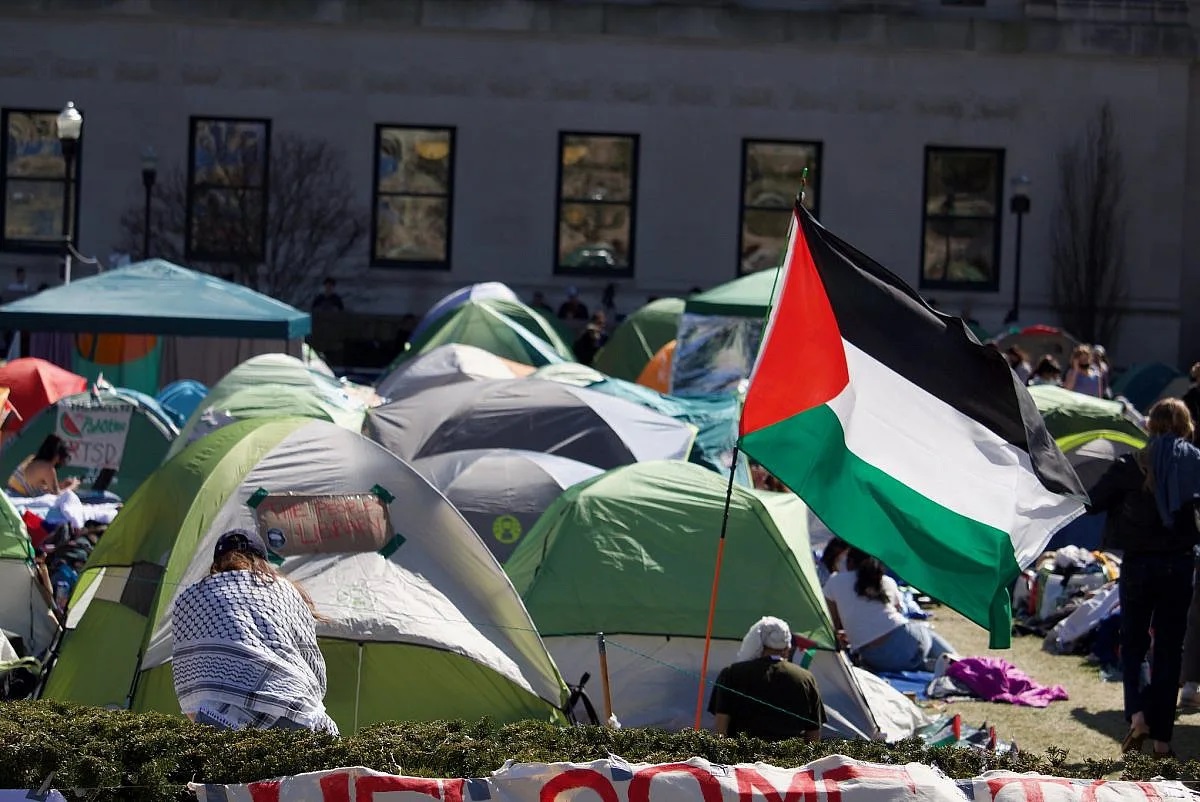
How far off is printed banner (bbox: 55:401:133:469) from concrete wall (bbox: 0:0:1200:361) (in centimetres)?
2009

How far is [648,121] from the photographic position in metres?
37.2

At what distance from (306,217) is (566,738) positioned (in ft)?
101

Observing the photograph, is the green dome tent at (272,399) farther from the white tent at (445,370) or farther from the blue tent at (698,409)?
the blue tent at (698,409)

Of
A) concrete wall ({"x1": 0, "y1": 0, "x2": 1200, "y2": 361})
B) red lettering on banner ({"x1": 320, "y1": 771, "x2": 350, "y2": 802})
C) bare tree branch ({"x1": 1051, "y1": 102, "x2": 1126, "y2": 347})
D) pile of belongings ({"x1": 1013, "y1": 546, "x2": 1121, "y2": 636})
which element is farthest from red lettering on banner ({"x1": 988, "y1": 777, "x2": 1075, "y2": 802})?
bare tree branch ({"x1": 1051, "y1": 102, "x2": 1126, "y2": 347})

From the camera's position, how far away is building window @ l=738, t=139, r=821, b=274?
37.6 m

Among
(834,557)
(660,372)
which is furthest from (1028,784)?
(660,372)

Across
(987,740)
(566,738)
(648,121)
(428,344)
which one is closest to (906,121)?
(648,121)

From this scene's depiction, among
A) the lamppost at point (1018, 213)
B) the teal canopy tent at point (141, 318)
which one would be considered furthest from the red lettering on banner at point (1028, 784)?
the lamppost at point (1018, 213)

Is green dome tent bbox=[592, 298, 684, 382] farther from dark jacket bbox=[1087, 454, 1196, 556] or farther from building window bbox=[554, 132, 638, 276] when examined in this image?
dark jacket bbox=[1087, 454, 1196, 556]

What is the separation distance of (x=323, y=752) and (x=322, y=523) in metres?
3.35

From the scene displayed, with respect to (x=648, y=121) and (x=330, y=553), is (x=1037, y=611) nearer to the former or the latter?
(x=330, y=553)

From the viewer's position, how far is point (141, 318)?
1883 centimetres

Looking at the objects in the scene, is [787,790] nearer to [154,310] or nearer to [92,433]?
[92,433]

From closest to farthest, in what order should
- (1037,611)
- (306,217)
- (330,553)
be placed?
1. (330,553)
2. (1037,611)
3. (306,217)
